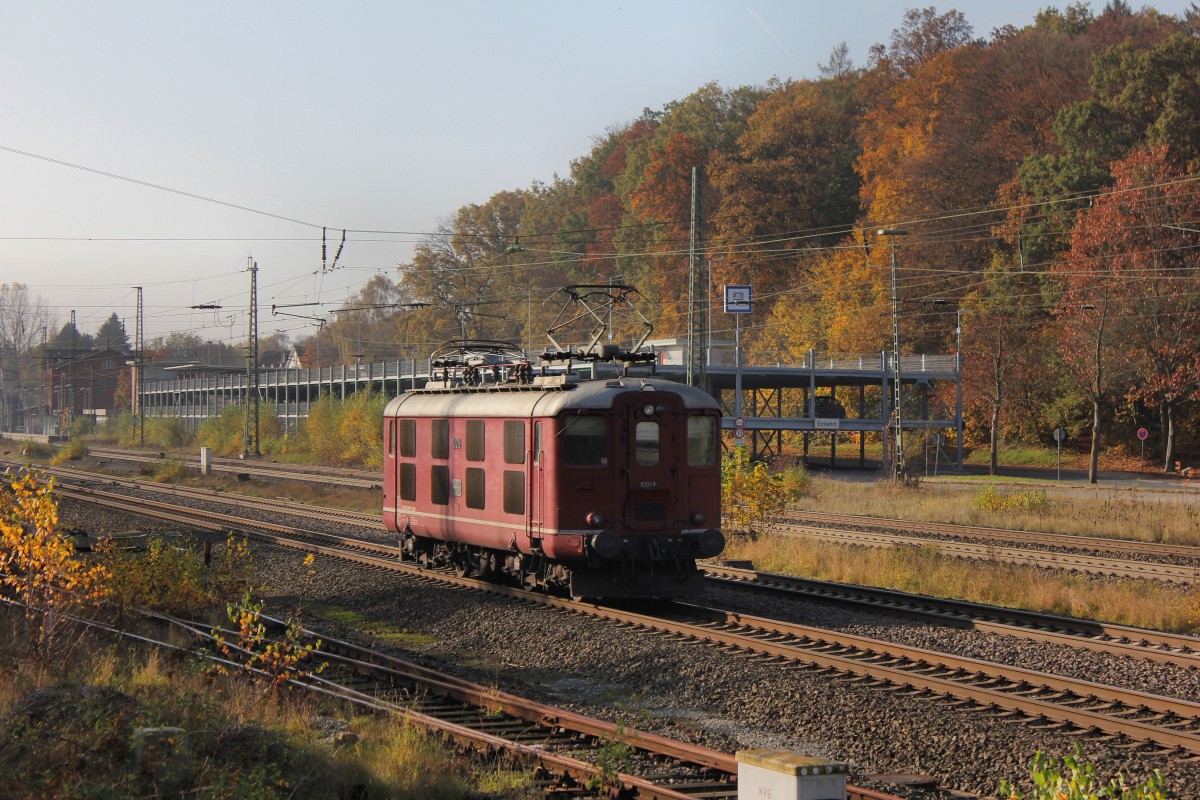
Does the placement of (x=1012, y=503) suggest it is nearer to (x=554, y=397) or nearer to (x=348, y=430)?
(x=554, y=397)

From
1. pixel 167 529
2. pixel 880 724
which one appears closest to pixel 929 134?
pixel 167 529

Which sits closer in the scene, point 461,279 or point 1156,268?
point 1156,268

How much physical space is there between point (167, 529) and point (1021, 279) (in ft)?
143

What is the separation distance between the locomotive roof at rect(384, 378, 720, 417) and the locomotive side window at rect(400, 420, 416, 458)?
1.15 m

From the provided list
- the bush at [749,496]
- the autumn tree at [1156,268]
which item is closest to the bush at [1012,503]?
the bush at [749,496]

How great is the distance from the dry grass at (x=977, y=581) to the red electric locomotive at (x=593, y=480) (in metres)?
4.16

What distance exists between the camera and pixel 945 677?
1131 cm

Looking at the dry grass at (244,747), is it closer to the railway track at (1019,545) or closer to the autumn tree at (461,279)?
the railway track at (1019,545)

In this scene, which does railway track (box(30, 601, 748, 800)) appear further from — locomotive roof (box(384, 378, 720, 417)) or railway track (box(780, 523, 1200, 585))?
railway track (box(780, 523, 1200, 585))

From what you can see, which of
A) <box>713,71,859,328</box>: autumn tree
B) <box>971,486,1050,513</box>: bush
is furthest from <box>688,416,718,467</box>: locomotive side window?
<box>713,71,859,328</box>: autumn tree

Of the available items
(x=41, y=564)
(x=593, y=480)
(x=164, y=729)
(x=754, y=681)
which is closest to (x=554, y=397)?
(x=593, y=480)

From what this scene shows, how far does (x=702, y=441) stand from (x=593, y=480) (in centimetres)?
178

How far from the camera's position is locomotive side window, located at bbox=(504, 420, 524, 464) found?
15.8 m

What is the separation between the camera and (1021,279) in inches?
2229
